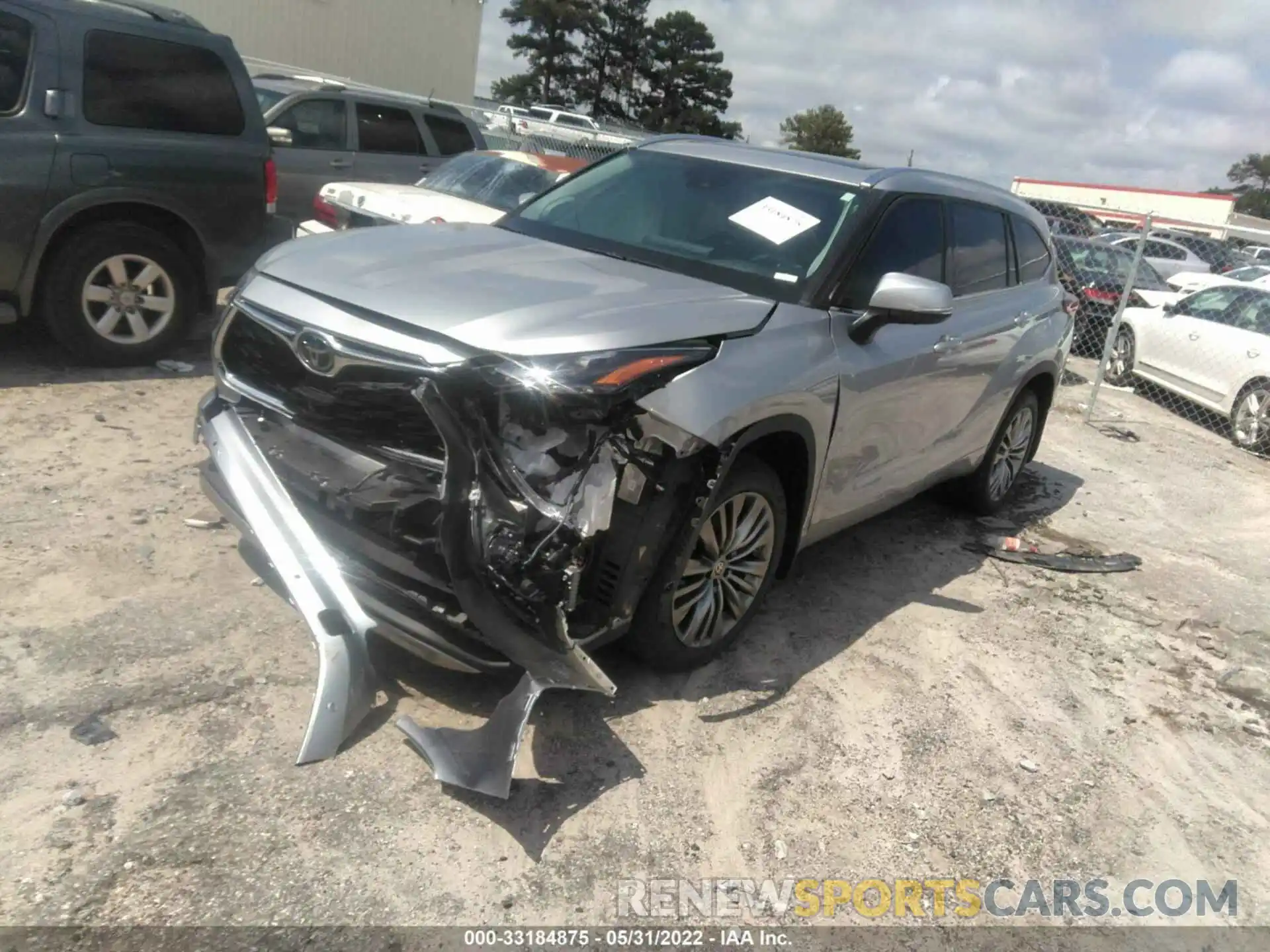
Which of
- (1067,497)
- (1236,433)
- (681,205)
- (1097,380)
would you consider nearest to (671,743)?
(681,205)

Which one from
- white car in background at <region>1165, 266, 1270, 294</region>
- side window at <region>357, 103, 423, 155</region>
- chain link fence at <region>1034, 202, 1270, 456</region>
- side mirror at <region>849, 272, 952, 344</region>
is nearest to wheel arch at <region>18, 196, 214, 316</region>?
side window at <region>357, 103, 423, 155</region>

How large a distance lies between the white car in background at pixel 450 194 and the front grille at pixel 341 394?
314 centimetres

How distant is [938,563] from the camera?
17.8 ft

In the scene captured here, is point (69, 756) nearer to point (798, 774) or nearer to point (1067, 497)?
point (798, 774)

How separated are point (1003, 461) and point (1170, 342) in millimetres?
6233

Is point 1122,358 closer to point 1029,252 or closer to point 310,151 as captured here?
point 1029,252

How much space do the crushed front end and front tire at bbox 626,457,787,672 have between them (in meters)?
0.18

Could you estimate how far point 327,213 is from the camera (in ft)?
24.4

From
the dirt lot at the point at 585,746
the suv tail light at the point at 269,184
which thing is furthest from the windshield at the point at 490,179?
the dirt lot at the point at 585,746

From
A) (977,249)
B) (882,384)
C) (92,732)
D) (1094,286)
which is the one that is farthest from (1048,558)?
(1094,286)

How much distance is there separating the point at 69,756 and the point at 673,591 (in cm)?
188

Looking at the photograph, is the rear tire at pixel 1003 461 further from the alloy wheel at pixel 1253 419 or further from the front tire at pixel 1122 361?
the front tire at pixel 1122 361

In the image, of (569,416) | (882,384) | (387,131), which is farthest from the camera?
(387,131)

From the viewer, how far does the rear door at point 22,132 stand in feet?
17.8
